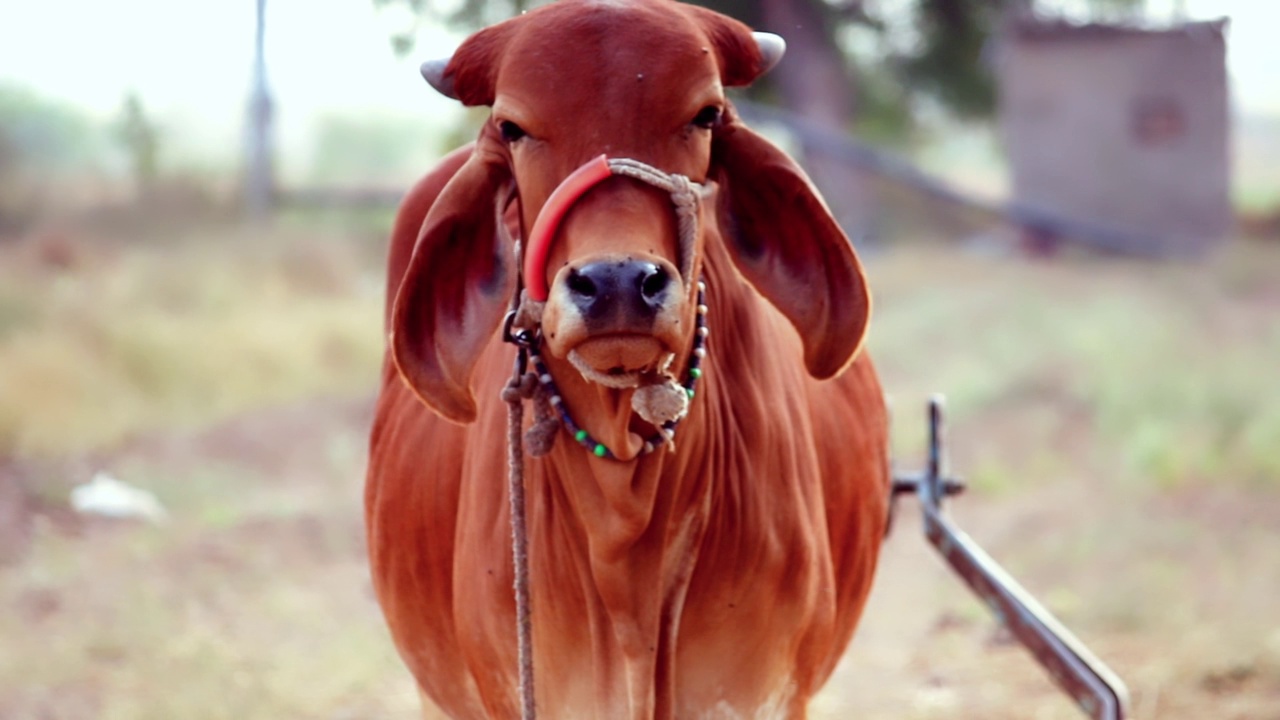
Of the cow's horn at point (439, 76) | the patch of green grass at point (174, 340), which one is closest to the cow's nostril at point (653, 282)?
the cow's horn at point (439, 76)

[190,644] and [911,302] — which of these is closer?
[190,644]

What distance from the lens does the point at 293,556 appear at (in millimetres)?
7383

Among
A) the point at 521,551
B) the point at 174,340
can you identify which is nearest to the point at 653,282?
the point at 521,551

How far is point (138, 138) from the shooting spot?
1485cm

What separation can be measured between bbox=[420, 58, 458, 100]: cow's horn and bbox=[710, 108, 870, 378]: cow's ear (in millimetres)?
443

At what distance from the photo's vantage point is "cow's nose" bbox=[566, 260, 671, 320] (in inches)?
81.7

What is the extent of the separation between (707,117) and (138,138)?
44.3 feet

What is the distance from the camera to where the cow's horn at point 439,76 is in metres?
2.54

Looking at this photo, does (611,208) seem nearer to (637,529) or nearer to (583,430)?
(583,430)

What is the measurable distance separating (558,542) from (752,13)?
44.2 ft

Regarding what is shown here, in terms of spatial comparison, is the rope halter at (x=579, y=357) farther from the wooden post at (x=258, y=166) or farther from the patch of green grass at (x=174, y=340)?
the wooden post at (x=258, y=166)

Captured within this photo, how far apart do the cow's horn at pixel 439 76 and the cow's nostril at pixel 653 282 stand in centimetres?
60

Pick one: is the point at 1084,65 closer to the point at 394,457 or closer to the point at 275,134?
the point at 275,134

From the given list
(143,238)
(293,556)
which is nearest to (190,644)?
(293,556)
